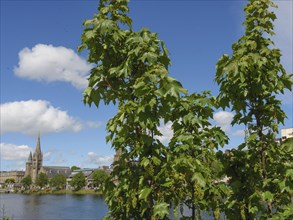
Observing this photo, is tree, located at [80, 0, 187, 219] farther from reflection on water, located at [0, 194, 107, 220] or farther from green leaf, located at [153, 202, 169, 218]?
reflection on water, located at [0, 194, 107, 220]

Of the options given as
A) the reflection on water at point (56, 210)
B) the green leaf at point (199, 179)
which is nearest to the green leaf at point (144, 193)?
the green leaf at point (199, 179)

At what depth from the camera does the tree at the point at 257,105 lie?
22.9 feet

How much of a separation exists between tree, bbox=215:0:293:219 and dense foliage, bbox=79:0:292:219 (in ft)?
0.08

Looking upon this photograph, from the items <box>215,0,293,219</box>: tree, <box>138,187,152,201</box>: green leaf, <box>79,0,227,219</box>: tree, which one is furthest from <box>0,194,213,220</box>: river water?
<box>138,187,152,201</box>: green leaf

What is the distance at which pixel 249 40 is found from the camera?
25.0 ft

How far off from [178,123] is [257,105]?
6.56ft

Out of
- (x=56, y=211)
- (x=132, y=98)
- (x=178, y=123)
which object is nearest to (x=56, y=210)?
(x=56, y=211)

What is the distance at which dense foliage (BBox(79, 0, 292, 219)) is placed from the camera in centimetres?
544

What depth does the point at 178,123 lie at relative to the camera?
23.4ft

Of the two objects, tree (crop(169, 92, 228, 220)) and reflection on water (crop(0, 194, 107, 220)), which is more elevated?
tree (crop(169, 92, 228, 220))

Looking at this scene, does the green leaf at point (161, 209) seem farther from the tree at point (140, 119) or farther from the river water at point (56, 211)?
the river water at point (56, 211)

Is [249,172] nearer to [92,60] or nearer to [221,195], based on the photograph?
[221,195]

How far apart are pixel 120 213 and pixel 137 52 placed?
3.01 metres

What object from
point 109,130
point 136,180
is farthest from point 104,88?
point 136,180
